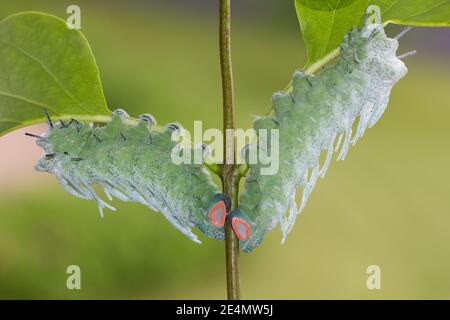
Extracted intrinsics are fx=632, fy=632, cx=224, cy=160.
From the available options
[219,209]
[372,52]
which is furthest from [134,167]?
[372,52]

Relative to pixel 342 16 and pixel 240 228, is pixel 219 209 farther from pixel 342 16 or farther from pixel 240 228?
pixel 342 16

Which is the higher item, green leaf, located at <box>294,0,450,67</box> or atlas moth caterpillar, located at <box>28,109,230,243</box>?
green leaf, located at <box>294,0,450,67</box>

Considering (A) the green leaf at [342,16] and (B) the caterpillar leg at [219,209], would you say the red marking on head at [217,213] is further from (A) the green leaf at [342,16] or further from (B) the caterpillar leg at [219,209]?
(A) the green leaf at [342,16]

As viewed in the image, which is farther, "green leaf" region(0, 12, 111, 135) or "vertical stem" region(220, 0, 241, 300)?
"green leaf" region(0, 12, 111, 135)

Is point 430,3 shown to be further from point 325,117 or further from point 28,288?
point 28,288

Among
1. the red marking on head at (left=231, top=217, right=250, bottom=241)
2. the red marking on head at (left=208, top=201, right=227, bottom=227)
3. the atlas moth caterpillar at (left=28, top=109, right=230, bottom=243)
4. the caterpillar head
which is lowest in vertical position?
the red marking on head at (left=231, top=217, right=250, bottom=241)

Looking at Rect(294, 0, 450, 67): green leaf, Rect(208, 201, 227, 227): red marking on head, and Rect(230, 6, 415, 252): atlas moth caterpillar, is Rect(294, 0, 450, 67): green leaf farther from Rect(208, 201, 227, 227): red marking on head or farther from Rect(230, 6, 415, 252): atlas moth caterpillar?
Rect(208, 201, 227, 227): red marking on head

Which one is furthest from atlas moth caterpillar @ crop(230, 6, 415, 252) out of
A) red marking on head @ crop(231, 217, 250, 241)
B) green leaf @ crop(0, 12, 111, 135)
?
green leaf @ crop(0, 12, 111, 135)
